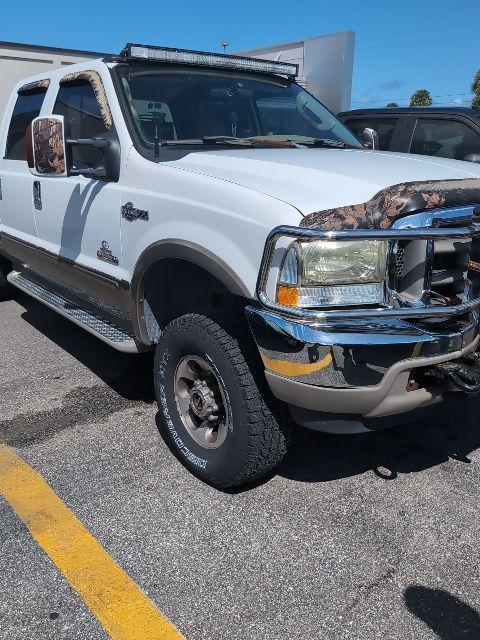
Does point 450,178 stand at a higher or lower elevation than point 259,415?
higher

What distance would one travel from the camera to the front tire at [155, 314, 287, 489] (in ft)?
8.88

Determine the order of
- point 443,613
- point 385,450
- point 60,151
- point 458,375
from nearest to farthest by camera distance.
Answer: point 443,613, point 458,375, point 60,151, point 385,450

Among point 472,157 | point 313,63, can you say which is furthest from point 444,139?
point 313,63

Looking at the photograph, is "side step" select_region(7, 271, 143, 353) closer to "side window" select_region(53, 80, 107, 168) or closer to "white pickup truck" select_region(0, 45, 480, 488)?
"white pickup truck" select_region(0, 45, 480, 488)

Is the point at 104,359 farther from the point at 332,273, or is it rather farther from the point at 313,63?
the point at 313,63

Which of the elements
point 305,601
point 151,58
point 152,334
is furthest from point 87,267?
point 305,601

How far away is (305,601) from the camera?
92.4 inches

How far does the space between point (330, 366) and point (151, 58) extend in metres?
2.36

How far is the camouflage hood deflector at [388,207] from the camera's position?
234cm

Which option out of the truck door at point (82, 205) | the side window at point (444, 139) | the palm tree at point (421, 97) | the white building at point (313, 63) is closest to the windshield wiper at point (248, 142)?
the truck door at point (82, 205)

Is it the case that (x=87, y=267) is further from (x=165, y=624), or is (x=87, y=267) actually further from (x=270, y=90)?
(x=165, y=624)

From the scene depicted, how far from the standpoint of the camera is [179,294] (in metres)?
3.37

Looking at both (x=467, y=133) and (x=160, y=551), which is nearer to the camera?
(x=160, y=551)

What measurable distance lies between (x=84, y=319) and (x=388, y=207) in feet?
8.12
